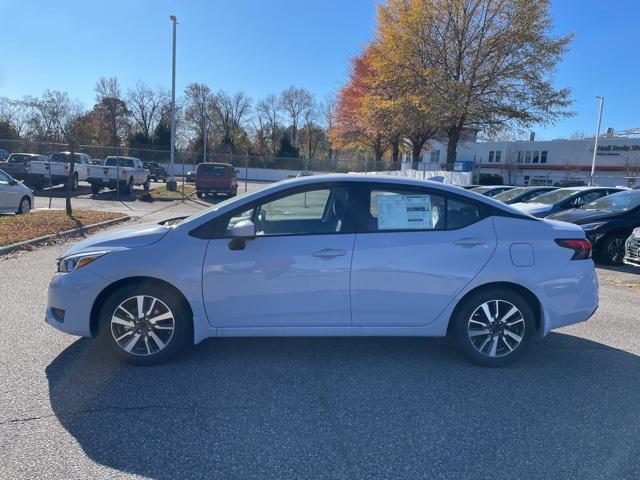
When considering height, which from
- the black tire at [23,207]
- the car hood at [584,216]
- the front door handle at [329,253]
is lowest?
the black tire at [23,207]

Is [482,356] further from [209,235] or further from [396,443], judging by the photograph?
[209,235]

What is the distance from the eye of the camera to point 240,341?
4625 millimetres

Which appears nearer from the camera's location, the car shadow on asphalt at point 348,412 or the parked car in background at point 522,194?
the car shadow on asphalt at point 348,412

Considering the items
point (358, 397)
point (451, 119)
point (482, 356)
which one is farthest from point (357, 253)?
point (451, 119)

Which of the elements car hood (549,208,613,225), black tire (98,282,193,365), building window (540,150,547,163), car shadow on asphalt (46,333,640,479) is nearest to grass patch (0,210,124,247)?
black tire (98,282,193,365)

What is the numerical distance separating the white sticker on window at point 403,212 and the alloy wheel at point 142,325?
198cm

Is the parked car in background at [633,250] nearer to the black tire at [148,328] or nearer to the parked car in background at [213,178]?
the black tire at [148,328]

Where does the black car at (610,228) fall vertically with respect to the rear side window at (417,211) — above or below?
below

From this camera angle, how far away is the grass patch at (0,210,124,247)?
9414mm

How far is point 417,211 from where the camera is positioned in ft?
13.5

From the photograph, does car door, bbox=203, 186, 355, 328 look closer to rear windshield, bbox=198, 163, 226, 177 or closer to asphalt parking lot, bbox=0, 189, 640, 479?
asphalt parking lot, bbox=0, 189, 640, 479

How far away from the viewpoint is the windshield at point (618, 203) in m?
10.1

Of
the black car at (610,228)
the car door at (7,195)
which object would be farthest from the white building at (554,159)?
the car door at (7,195)

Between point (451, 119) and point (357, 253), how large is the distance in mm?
26197
